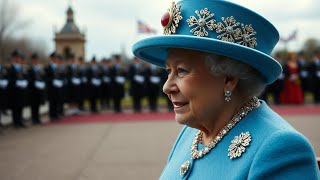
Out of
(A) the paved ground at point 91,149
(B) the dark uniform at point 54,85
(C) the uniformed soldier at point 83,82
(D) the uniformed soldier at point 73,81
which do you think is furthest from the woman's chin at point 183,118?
(C) the uniformed soldier at point 83,82

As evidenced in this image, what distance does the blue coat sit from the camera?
4.48ft

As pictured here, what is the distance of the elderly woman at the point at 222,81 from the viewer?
150 cm

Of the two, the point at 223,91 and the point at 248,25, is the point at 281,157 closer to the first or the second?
the point at 223,91

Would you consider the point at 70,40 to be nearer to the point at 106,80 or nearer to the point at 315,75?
the point at 106,80

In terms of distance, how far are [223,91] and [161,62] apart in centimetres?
51

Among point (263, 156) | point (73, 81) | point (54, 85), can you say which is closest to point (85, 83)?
point (73, 81)

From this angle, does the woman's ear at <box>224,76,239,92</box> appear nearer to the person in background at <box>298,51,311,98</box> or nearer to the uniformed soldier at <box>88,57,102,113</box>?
the uniformed soldier at <box>88,57,102,113</box>

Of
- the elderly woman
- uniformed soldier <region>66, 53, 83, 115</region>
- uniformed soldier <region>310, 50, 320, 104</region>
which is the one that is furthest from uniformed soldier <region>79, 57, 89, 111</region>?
the elderly woman

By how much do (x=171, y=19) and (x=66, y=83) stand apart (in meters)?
11.8

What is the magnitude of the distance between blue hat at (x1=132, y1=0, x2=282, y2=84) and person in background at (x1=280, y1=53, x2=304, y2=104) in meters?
14.0

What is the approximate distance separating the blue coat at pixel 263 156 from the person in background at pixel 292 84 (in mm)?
14054

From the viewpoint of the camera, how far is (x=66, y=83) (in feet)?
43.1

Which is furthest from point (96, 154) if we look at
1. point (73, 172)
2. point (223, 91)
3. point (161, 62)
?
point (223, 91)

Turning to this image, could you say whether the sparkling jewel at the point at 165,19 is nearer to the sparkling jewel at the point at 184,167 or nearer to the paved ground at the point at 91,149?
the sparkling jewel at the point at 184,167
